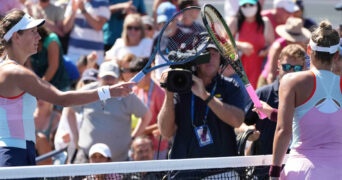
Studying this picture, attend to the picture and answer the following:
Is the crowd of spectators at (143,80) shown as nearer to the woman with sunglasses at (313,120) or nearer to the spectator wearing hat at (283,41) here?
the spectator wearing hat at (283,41)

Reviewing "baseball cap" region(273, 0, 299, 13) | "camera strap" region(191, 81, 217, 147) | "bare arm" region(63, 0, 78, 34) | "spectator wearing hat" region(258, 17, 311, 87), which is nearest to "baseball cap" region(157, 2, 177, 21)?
"bare arm" region(63, 0, 78, 34)

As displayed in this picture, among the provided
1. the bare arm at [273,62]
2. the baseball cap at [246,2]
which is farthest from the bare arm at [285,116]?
the baseball cap at [246,2]

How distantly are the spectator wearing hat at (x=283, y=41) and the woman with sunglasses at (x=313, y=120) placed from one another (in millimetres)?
4020

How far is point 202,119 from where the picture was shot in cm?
689

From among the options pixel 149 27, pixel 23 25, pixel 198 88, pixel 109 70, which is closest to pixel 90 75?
pixel 109 70

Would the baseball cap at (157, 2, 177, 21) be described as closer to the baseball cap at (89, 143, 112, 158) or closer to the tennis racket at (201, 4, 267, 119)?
the baseball cap at (89, 143, 112, 158)

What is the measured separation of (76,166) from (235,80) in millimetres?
1823

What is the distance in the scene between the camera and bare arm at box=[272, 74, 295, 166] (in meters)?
5.51

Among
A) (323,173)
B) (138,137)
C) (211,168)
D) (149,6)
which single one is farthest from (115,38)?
(323,173)

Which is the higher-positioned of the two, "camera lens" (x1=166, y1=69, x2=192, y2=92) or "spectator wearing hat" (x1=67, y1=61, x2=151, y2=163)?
"camera lens" (x1=166, y1=69, x2=192, y2=92)

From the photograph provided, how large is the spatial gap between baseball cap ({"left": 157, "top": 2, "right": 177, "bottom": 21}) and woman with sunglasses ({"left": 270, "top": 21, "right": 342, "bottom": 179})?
5.80 m

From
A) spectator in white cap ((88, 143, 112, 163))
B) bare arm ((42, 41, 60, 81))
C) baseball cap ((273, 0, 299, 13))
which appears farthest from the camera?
baseball cap ((273, 0, 299, 13))

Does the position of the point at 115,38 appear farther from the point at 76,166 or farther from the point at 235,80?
the point at 76,166

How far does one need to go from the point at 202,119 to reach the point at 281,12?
4845 millimetres
